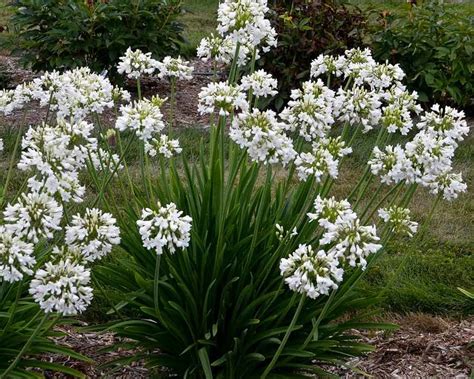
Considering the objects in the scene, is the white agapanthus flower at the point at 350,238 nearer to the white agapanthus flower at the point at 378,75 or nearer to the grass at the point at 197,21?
the white agapanthus flower at the point at 378,75

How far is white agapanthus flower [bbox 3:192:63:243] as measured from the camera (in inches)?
93.4

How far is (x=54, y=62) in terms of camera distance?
298 inches

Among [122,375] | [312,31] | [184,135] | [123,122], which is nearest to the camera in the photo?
[123,122]

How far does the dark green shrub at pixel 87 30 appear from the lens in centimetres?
754

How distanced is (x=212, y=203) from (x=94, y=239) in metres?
0.92

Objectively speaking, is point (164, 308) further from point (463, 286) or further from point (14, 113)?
point (14, 113)

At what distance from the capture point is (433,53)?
25.2 ft

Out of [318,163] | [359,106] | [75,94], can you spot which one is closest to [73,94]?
[75,94]

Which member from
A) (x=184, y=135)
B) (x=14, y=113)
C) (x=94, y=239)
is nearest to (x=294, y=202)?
(x=94, y=239)

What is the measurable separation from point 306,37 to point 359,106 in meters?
4.76

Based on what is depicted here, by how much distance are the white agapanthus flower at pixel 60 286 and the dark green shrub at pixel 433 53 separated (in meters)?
5.57

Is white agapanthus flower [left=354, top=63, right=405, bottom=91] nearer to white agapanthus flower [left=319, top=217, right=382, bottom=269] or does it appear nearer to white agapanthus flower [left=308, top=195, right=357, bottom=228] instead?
white agapanthus flower [left=308, top=195, right=357, bottom=228]

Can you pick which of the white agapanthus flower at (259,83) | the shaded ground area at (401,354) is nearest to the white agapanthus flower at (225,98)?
the white agapanthus flower at (259,83)

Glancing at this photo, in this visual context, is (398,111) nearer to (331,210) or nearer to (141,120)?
(331,210)
